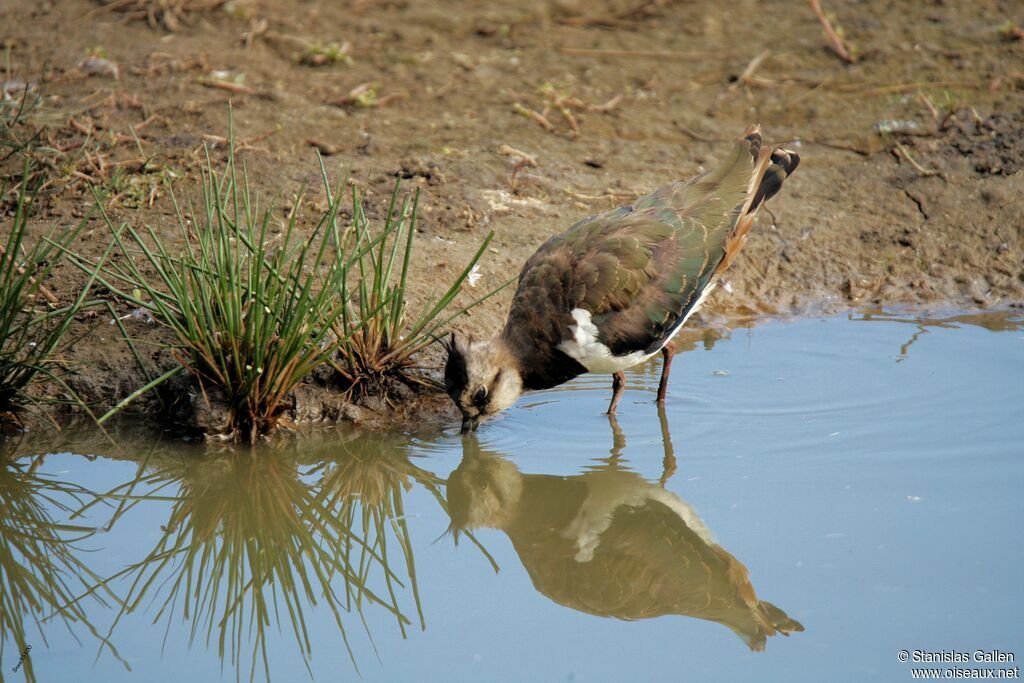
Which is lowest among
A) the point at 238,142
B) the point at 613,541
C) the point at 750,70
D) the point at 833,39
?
the point at 613,541

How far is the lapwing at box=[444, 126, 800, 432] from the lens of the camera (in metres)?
5.91

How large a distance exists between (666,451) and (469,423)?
3.52 feet

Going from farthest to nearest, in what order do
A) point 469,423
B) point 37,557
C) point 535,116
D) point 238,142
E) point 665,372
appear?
point 535,116 → point 238,142 → point 665,372 → point 469,423 → point 37,557

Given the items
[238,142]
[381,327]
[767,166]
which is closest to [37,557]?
[381,327]

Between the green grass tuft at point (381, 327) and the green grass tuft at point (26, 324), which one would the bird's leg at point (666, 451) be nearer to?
the green grass tuft at point (381, 327)

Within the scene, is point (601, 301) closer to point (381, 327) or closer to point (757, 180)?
point (381, 327)

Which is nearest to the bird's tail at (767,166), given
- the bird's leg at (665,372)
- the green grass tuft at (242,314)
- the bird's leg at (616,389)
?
the bird's leg at (665,372)

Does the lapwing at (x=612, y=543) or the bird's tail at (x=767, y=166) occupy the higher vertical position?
the bird's tail at (x=767, y=166)

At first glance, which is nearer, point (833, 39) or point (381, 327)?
point (381, 327)

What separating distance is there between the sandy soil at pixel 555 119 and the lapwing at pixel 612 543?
1.32 meters

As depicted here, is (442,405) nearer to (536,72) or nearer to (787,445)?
(787,445)

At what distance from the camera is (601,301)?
234 inches

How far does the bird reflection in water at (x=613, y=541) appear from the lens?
15.0 ft

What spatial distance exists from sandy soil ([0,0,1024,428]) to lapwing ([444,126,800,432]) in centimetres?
93
